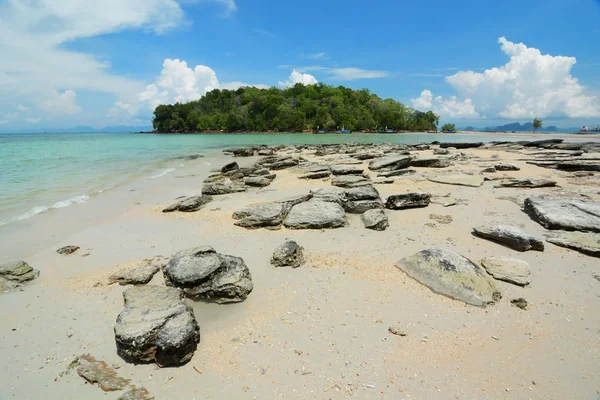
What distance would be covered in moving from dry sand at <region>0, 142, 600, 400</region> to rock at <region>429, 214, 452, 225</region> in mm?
323

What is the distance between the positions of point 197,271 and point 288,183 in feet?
24.1

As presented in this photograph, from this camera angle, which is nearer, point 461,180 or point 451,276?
point 451,276

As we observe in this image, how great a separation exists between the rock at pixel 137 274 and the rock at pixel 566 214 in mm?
6776

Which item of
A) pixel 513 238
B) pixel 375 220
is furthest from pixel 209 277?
pixel 513 238

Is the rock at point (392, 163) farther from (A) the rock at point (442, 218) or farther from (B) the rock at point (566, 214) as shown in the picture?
(B) the rock at point (566, 214)

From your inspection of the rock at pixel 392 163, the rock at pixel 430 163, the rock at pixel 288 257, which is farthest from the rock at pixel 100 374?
the rock at pixel 430 163

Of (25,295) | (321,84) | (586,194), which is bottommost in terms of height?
(25,295)

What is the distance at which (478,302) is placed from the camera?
3.40 m

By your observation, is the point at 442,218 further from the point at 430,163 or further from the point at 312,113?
the point at 312,113

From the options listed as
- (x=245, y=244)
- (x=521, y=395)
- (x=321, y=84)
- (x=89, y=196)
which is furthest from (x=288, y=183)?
(x=321, y=84)

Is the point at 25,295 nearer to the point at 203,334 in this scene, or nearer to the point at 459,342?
the point at 203,334

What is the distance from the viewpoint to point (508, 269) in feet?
13.1

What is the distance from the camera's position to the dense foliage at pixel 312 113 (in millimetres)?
81156

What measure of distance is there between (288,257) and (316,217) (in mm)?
1754
